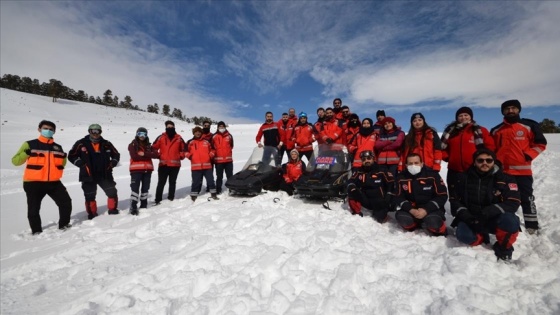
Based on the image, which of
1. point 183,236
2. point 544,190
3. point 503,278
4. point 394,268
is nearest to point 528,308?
point 503,278

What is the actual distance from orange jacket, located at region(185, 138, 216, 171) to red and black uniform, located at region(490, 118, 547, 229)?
5681mm

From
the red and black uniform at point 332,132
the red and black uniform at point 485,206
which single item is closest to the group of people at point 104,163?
the red and black uniform at point 332,132

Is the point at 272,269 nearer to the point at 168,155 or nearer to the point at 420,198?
the point at 420,198

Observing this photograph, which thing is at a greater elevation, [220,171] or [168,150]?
[168,150]

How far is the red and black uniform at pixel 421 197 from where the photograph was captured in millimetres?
3514

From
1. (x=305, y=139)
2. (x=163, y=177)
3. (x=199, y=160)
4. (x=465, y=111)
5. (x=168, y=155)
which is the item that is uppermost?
(x=465, y=111)

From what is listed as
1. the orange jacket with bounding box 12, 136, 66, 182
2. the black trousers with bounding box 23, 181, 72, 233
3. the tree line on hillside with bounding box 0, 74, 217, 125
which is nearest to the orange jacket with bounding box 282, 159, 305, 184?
the black trousers with bounding box 23, 181, 72, 233

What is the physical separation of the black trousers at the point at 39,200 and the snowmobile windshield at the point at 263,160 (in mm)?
3647

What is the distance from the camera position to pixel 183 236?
384cm

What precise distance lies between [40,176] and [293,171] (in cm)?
483

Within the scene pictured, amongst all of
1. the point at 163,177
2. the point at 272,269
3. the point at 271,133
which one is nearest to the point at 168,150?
the point at 163,177

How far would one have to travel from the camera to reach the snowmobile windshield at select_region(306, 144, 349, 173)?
228 inches

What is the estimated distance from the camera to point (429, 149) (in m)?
4.25

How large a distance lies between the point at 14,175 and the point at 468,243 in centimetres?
1285
